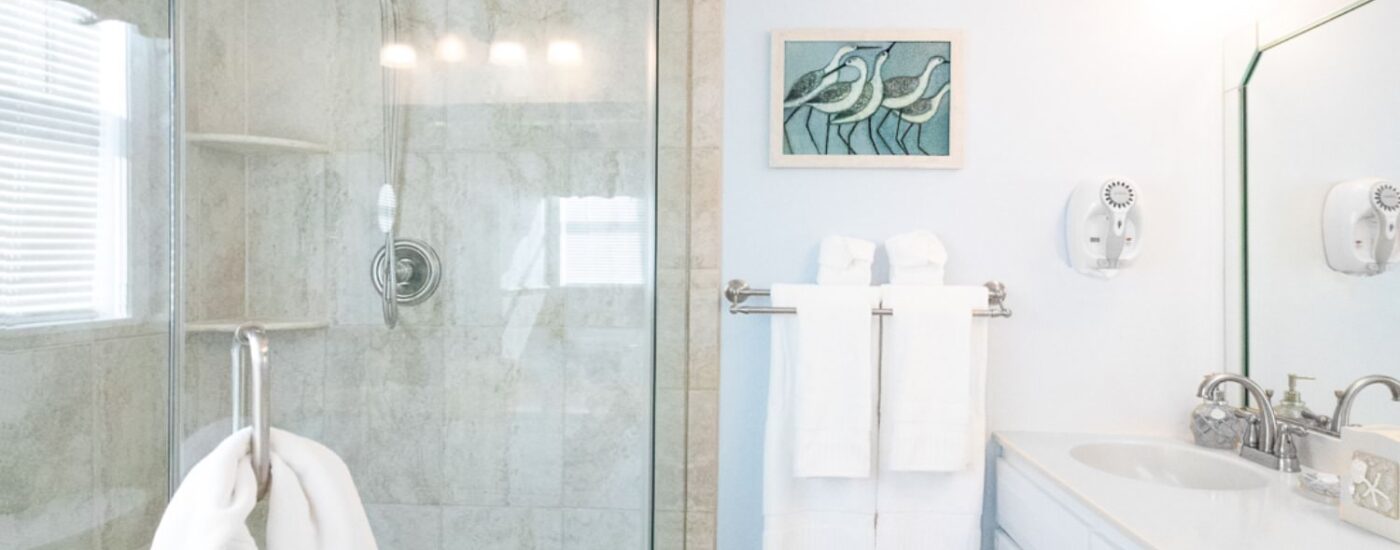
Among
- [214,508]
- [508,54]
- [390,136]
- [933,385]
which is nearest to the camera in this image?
[214,508]

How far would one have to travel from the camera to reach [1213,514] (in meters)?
1.27

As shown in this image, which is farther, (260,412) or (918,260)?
(918,260)

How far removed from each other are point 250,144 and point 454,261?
0.33 metres

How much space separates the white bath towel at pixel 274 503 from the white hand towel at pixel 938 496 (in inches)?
51.8

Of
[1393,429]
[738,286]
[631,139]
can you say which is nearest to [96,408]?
[631,139]

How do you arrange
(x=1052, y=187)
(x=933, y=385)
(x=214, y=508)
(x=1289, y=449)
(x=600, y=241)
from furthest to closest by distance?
1. (x=1052, y=187)
2. (x=933, y=385)
3. (x=1289, y=449)
4. (x=600, y=241)
5. (x=214, y=508)

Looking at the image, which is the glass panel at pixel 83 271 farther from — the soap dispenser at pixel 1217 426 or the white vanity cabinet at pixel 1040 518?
the soap dispenser at pixel 1217 426

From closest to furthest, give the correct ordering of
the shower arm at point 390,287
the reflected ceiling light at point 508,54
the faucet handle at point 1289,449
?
the shower arm at point 390,287 < the reflected ceiling light at point 508,54 < the faucet handle at point 1289,449

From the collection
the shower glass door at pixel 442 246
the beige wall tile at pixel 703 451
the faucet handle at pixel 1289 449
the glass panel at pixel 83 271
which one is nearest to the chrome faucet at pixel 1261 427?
the faucet handle at pixel 1289 449

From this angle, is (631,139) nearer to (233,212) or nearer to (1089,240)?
(233,212)

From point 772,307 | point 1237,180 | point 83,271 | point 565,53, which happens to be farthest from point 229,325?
point 1237,180

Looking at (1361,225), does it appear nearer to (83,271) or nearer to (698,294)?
(698,294)

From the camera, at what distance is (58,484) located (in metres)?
0.83

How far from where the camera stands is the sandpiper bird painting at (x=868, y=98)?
1863 mm
